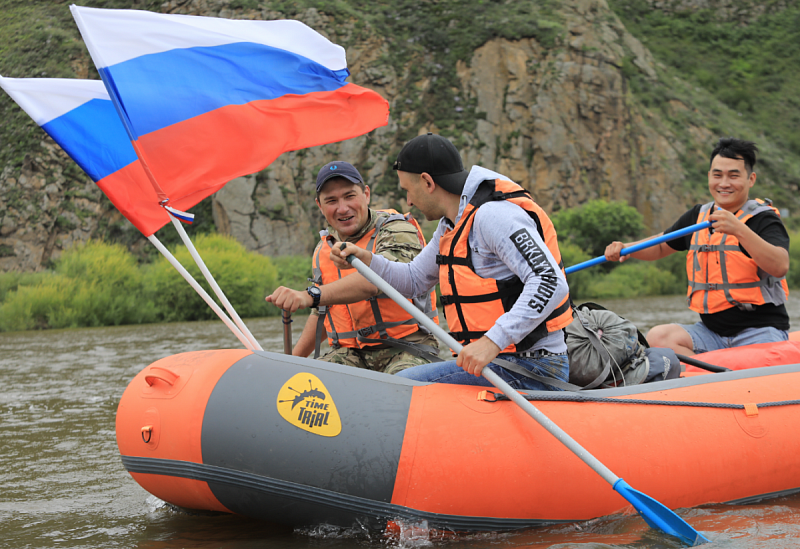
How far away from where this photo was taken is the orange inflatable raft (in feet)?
8.97

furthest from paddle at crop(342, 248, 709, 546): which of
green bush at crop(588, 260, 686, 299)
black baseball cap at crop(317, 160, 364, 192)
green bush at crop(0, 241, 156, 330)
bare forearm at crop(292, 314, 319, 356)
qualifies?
green bush at crop(588, 260, 686, 299)

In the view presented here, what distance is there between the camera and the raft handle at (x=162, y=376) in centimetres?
293

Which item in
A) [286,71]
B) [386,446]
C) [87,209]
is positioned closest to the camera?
[386,446]

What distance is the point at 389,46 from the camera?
91.4 ft

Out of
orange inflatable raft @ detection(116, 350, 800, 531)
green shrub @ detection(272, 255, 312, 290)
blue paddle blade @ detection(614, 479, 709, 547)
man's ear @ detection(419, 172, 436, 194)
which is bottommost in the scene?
green shrub @ detection(272, 255, 312, 290)

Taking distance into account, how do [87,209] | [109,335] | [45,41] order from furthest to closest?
1. [45,41]
2. [87,209]
3. [109,335]

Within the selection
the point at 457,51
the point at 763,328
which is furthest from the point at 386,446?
the point at 457,51

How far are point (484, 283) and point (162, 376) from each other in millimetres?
1391

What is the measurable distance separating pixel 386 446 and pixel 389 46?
1060 inches

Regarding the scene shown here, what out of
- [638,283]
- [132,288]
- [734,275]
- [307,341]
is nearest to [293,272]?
[132,288]

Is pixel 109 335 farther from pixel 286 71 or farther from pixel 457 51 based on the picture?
pixel 457 51

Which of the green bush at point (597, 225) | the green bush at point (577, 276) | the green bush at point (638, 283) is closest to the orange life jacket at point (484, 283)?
the green bush at point (577, 276)

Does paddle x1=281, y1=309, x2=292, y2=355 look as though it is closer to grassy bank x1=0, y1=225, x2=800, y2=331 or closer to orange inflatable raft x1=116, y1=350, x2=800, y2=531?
orange inflatable raft x1=116, y1=350, x2=800, y2=531

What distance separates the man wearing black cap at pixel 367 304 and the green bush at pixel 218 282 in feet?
39.7
